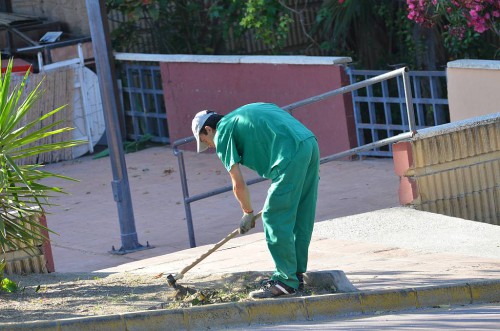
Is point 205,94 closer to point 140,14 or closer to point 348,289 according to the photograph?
point 140,14

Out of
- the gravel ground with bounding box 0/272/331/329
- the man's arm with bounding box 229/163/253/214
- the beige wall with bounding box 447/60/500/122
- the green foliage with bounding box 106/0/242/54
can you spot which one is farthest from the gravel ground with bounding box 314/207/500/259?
the green foliage with bounding box 106/0/242/54

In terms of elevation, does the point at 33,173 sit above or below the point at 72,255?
above

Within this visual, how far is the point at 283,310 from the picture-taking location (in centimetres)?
655

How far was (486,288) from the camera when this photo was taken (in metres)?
6.68

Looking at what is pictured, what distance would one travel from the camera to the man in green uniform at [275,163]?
21.6 ft

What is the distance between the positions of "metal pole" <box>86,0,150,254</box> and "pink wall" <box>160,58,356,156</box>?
3.41 m

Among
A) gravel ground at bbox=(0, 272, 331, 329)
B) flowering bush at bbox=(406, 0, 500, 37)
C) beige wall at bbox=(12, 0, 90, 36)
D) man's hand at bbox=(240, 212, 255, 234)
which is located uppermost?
beige wall at bbox=(12, 0, 90, 36)

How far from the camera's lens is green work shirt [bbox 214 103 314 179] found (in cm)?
660

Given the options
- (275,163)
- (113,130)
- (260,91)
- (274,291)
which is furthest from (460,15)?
(274,291)

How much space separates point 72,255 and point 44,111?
207 inches

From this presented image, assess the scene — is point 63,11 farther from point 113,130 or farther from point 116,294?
point 116,294

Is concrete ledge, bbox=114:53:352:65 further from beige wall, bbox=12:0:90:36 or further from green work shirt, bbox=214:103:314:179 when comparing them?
green work shirt, bbox=214:103:314:179

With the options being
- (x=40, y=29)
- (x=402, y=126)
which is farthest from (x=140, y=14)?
(x=402, y=126)

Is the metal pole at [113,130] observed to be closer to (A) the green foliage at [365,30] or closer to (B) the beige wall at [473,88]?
(B) the beige wall at [473,88]
